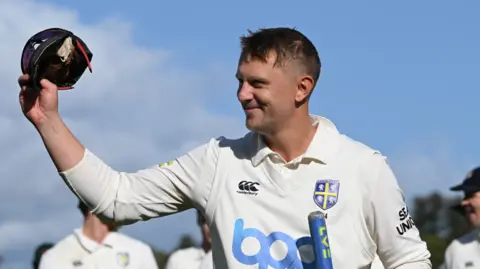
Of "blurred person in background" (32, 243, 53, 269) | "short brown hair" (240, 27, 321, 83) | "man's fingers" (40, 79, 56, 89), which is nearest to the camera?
"man's fingers" (40, 79, 56, 89)

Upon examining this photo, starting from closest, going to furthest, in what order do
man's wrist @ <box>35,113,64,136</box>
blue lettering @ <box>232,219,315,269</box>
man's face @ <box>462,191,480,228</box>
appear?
man's wrist @ <box>35,113,64,136</box>
blue lettering @ <box>232,219,315,269</box>
man's face @ <box>462,191,480,228</box>

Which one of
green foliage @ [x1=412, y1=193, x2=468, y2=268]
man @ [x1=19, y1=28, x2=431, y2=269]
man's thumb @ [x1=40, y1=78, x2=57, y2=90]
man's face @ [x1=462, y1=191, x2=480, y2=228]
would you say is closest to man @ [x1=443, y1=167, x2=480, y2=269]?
man's face @ [x1=462, y1=191, x2=480, y2=228]

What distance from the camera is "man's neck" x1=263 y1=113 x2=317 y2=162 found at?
6906 millimetres

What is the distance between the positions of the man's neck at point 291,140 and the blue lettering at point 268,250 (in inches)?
18.4

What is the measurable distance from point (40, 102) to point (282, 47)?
1338 mm

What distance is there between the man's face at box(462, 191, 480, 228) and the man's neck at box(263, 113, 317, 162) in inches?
231

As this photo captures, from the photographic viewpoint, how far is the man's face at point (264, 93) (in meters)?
6.71

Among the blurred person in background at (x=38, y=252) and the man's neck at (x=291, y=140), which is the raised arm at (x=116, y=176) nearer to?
the man's neck at (x=291, y=140)

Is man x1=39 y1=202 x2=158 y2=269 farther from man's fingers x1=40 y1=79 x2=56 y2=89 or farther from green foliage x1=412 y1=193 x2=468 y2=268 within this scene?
green foliage x1=412 y1=193 x2=468 y2=268

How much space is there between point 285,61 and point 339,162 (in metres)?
0.61

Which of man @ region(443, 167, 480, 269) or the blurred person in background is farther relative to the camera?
the blurred person in background

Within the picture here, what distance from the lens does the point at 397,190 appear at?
684cm

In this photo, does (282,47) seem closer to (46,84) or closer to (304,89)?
(304,89)

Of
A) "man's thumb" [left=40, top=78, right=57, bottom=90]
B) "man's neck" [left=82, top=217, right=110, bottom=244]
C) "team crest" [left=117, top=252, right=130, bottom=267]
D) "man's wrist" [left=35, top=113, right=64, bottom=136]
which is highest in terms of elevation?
"man's thumb" [left=40, top=78, right=57, bottom=90]
